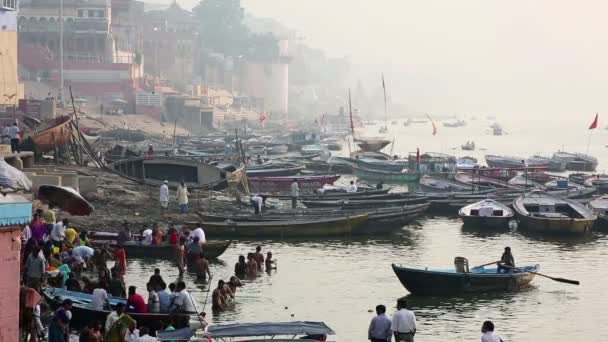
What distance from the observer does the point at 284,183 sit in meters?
51.3

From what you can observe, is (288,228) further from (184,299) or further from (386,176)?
(386,176)

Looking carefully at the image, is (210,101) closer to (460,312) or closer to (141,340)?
(460,312)

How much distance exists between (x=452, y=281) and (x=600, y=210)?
53.9 ft

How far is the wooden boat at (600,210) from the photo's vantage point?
134ft

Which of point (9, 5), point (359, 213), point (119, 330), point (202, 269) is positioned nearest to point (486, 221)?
point (359, 213)

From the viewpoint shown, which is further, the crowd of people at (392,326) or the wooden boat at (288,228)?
the wooden boat at (288,228)

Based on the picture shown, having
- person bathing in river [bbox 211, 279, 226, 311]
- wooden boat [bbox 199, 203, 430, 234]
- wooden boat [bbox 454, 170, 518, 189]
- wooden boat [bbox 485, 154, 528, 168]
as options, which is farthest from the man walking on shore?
wooden boat [bbox 485, 154, 528, 168]

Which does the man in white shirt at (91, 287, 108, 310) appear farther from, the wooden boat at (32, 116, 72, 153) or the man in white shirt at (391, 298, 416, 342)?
the wooden boat at (32, 116, 72, 153)

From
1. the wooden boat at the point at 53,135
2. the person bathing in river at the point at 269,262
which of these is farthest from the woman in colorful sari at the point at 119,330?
the wooden boat at the point at 53,135

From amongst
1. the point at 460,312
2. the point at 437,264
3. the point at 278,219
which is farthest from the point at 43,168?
the point at 460,312

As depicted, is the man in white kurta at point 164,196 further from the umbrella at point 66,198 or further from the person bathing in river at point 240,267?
the umbrella at point 66,198

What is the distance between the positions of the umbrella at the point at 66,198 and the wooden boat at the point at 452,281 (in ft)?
23.6

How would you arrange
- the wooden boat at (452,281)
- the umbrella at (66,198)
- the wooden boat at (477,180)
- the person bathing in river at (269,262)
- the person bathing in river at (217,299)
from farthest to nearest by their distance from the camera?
the wooden boat at (477,180) < the person bathing in river at (269,262) < the umbrella at (66,198) < the wooden boat at (452,281) < the person bathing in river at (217,299)

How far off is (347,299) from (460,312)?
113 inches
